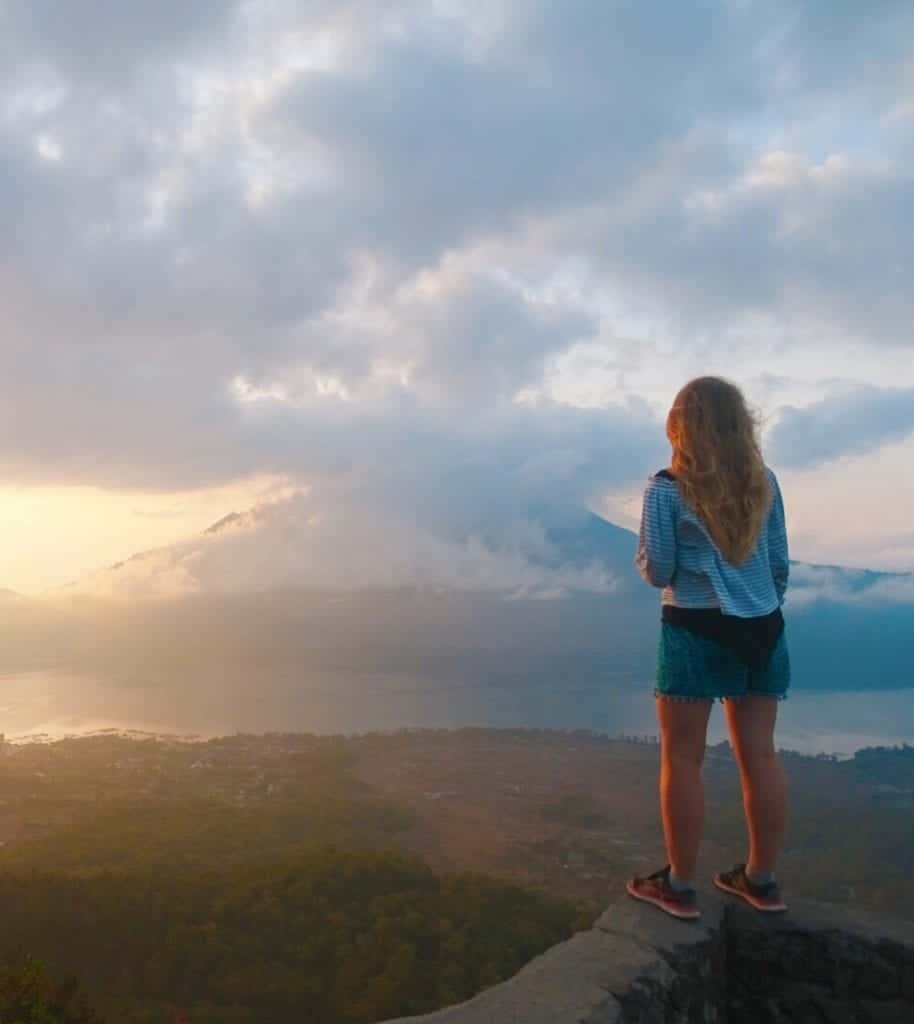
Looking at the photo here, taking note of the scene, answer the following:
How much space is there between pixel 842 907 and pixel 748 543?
123cm

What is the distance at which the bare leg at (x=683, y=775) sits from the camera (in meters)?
2.53

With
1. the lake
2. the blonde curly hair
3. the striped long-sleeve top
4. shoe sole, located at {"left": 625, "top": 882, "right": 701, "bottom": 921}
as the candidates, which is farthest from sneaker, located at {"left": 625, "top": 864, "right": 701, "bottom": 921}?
the lake

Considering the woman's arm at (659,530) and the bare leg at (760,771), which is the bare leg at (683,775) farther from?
the woman's arm at (659,530)

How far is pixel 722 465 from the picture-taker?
251 centimetres

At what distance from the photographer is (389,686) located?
7644 cm

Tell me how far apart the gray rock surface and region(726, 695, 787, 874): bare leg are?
22cm

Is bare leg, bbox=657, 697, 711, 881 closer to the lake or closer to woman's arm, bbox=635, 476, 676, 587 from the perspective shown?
woman's arm, bbox=635, 476, 676, 587

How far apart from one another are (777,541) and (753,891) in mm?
1009

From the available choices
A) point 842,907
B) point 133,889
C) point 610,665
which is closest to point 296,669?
→ point 610,665

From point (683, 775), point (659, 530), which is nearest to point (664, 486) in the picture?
point (659, 530)

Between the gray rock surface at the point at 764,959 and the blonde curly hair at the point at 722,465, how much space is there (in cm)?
101

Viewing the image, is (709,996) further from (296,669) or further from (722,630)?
(296,669)

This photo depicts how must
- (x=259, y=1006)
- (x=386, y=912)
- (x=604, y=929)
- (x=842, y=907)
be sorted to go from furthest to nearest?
(x=386, y=912) → (x=259, y=1006) → (x=842, y=907) → (x=604, y=929)

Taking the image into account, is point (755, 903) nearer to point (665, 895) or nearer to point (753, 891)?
point (753, 891)
